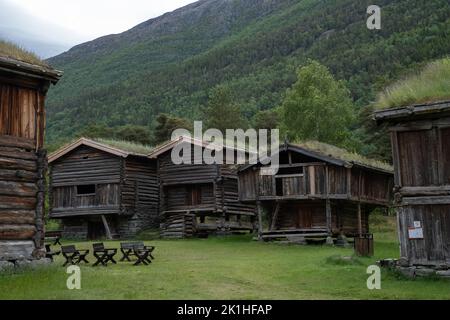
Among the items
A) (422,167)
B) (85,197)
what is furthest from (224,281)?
(85,197)

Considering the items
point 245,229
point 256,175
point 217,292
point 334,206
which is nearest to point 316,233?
point 334,206

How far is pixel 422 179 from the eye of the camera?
1645 centimetres

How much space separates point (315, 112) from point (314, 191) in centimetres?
1884

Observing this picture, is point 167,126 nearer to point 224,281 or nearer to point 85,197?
point 85,197

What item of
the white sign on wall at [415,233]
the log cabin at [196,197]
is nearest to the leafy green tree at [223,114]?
the log cabin at [196,197]

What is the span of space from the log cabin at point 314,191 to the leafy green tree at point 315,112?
14.5 metres

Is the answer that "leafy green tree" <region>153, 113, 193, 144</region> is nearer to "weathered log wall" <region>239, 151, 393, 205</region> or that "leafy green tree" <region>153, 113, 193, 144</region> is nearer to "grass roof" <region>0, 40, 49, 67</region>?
"weathered log wall" <region>239, 151, 393, 205</region>

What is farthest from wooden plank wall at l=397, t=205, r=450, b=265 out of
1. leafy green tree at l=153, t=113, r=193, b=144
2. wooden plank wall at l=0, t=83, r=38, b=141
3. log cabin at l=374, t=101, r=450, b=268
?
leafy green tree at l=153, t=113, r=193, b=144

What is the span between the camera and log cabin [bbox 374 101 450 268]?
16.0 meters

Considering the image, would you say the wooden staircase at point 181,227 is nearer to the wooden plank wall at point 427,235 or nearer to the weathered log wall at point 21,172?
the weathered log wall at point 21,172

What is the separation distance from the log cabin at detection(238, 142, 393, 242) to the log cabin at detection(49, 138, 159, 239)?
9.40 metres

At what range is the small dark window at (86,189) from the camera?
40544mm

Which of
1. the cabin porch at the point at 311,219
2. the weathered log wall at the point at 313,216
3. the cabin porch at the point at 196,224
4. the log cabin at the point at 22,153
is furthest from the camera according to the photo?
the cabin porch at the point at 196,224

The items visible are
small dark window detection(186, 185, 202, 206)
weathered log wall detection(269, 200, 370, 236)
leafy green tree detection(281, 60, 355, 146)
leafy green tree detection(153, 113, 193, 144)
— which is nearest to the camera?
weathered log wall detection(269, 200, 370, 236)
